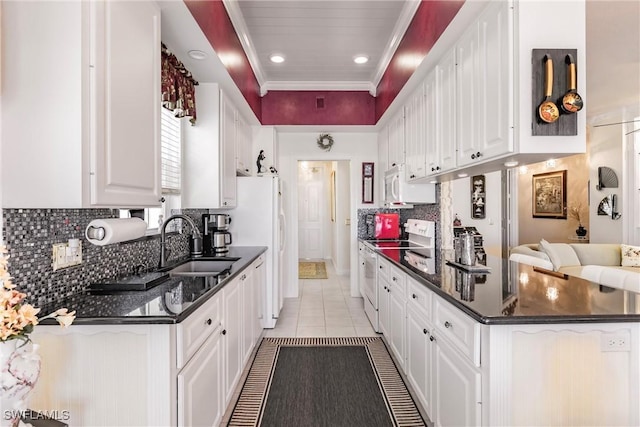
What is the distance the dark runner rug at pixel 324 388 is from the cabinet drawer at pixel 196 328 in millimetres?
748

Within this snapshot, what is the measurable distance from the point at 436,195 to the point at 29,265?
339 centimetres

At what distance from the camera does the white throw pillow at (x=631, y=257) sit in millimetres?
4121

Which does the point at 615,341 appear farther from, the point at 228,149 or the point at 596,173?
the point at 596,173

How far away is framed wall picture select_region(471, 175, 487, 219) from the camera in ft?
13.7

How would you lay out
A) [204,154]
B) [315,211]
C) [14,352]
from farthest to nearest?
[315,211] → [204,154] → [14,352]

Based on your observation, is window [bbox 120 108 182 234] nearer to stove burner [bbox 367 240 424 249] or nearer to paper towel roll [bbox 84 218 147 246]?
paper towel roll [bbox 84 218 147 246]

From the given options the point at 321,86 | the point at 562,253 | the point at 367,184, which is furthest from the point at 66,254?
the point at 562,253

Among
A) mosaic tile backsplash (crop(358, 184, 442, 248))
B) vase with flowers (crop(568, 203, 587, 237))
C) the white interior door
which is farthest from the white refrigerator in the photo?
vase with flowers (crop(568, 203, 587, 237))

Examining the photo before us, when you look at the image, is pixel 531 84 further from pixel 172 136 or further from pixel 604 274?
pixel 172 136

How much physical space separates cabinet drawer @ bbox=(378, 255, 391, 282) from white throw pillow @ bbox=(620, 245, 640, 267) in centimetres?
320

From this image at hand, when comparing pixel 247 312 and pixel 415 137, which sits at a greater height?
pixel 415 137

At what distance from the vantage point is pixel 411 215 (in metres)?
4.61

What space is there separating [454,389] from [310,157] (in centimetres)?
399

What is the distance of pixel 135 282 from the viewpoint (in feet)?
5.95
